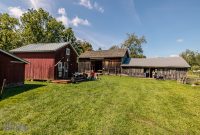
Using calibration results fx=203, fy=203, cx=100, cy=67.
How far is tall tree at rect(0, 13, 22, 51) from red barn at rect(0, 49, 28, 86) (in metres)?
37.1

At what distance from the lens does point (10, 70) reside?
1994 centimetres

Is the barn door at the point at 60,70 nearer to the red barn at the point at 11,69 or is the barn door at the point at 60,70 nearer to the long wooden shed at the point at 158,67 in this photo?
the red barn at the point at 11,69

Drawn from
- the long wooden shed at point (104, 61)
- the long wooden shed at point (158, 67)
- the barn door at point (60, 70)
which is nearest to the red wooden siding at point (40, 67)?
the barn door at point (60, 70)

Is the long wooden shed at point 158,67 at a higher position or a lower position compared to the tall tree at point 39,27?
lower

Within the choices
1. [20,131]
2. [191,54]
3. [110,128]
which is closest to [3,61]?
[20,131]

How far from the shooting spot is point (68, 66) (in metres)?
31.3

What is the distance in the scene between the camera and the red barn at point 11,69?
1891cm

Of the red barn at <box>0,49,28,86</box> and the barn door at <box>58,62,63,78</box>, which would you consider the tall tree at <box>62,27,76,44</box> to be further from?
the red barn at <box>0,49,28,86</box>

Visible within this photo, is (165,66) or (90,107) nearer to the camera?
(90,107)

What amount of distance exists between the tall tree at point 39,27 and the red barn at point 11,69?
40.7m

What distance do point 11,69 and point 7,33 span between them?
38260 mm

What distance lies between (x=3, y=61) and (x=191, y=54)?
125 meters

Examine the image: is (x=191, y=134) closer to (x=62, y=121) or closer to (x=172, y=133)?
(x=172, y=133)

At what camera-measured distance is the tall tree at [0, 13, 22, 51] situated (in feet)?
177
